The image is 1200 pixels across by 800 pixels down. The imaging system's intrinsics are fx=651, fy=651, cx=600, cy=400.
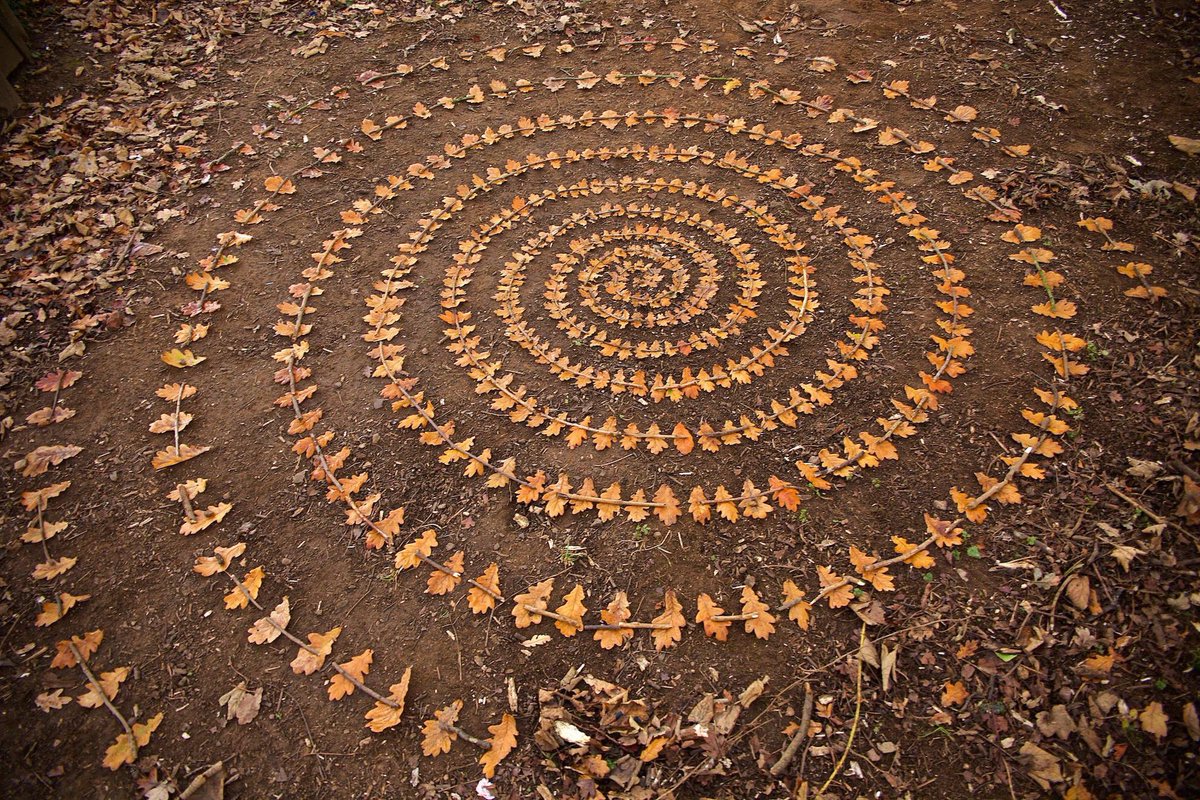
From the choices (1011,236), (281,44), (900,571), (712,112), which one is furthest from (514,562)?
(281,44)

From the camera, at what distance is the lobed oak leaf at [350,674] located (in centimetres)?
267

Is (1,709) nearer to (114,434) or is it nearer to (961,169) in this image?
(114,434)

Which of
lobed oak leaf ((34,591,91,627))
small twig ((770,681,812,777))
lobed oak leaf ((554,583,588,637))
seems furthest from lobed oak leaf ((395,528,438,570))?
small twig ((770,681,812,777))

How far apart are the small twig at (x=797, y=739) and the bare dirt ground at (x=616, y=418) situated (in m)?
0.01

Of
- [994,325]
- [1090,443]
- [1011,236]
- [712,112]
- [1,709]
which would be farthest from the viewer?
[712,112]

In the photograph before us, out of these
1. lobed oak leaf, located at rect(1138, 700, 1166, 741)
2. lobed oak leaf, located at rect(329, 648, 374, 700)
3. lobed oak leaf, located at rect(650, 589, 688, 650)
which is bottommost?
lobed oak leaf, located at rect(1138, 700, 1166, 741)

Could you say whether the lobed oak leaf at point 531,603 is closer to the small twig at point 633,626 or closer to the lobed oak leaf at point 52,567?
the small twig at point 633,626

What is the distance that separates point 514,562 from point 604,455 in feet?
2.41

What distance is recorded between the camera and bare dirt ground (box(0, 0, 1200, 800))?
252cm

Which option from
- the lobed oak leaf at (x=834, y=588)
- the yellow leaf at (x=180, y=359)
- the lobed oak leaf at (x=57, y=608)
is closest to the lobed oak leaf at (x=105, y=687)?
the lobed oak leaf at (x=57, y=608)

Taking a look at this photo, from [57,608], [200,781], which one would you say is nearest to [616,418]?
[200,781]

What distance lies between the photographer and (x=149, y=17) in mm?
6434

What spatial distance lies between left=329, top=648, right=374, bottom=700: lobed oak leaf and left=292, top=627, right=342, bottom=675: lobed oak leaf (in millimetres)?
91

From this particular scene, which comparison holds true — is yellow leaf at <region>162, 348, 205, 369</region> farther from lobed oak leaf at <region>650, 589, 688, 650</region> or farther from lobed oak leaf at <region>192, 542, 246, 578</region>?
lobed oak leaf at <region>650, 589, 688, 650</region>
